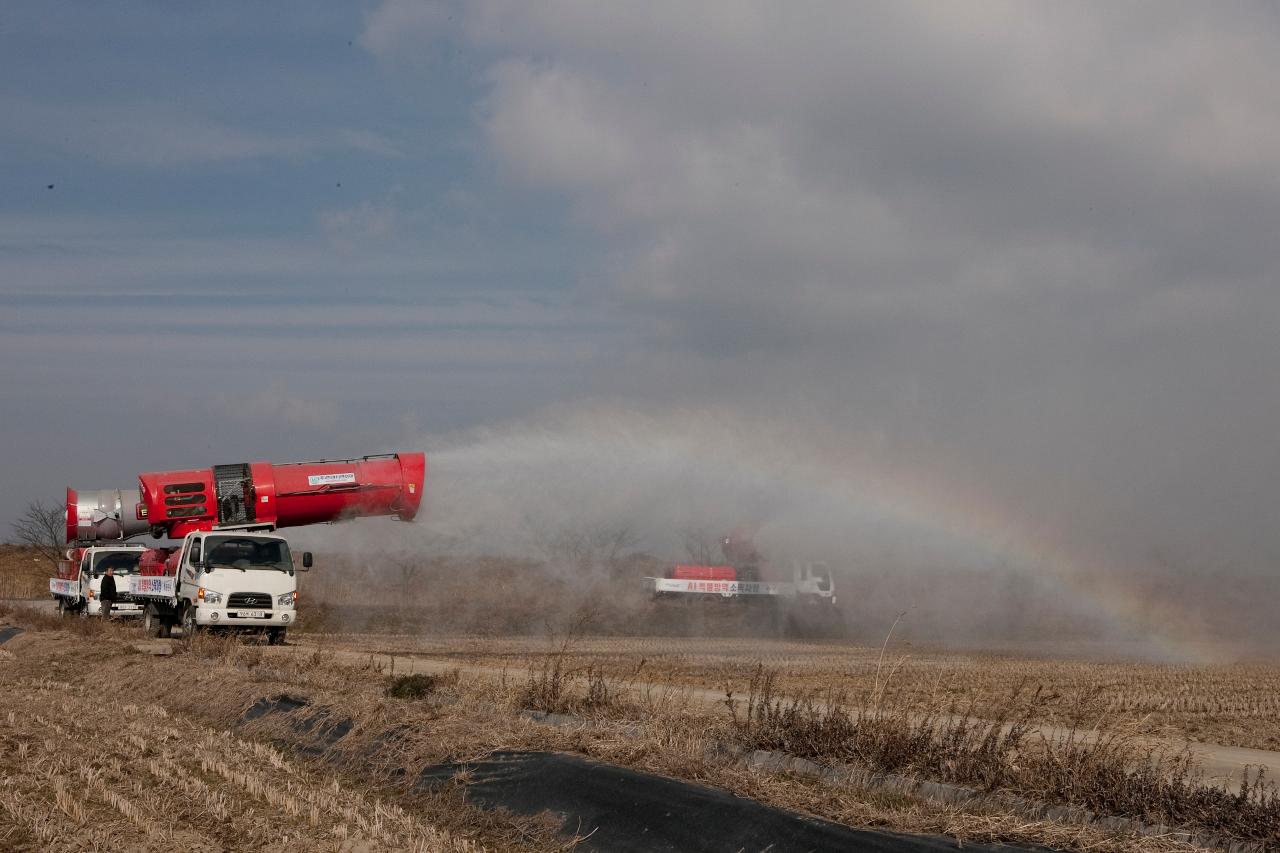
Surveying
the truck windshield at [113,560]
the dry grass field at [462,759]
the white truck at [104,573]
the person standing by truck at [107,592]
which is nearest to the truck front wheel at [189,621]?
the dry grass field at [462,759]

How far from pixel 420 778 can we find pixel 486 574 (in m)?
36.3

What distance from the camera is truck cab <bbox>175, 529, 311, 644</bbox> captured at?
28.7m

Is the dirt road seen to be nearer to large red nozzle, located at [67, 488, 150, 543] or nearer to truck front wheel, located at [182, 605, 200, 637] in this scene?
truck front wheel, located at [182, 605, 200, 637]

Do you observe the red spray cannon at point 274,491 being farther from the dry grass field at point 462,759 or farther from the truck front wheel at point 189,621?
the dry grass field at point 462,759

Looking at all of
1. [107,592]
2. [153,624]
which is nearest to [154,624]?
[153,624]

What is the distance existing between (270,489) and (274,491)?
0.11 m

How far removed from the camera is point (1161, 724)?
63.7 feet

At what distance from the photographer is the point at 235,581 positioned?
28875 mm

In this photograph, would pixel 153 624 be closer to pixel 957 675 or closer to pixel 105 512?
pixel 105 512

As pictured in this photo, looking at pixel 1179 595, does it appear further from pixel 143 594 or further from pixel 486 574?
pixel 143 594

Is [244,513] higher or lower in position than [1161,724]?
higher

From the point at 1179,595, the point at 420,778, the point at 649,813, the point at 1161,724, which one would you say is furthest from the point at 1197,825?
the point at 1179,595

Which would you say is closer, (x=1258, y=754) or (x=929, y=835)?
(x=929, y=835)

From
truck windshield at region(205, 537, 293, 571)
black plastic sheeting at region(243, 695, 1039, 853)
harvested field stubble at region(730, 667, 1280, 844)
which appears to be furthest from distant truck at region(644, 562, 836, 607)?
black plastic sheeting at region(243, 695, 1039, 853)
